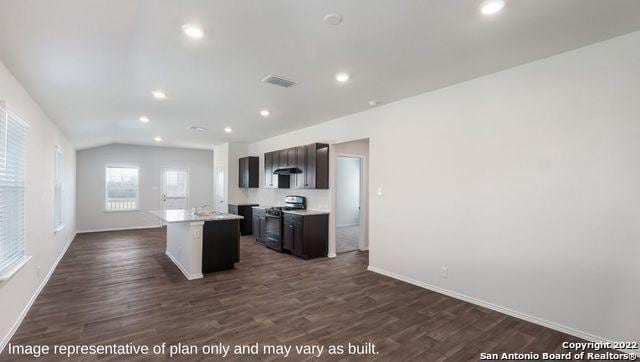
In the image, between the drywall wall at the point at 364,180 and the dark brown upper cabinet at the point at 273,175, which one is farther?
the dark brown upper cabinet at the point at 273,175

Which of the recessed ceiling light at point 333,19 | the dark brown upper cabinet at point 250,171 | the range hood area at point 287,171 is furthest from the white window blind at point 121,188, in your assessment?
the recessed ceiling light at point 333,19

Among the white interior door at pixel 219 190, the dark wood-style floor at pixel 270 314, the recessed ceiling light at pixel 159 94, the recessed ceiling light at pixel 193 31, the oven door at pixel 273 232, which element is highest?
the recessed ceiling light at pixel 193 31

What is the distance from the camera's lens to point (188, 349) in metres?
2.55

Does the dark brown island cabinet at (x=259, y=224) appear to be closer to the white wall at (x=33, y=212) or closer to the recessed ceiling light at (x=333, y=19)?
the white wall at (x=33, y=212)

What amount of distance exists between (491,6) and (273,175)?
5.91 metres

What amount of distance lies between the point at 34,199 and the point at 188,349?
2888 mm

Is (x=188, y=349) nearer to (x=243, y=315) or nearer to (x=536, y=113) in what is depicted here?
(x=243, y=315)

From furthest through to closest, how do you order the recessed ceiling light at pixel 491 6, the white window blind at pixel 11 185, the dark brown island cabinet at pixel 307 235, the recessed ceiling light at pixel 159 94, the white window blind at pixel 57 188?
the dark brown island cabinet at pixel 307 235 < the white window blind at pixel 57 188 < the recessed ceiling light at pixel 159 94 < the white window blind at pixel 11 185 < the recessed ceiling light at pixel 491 6

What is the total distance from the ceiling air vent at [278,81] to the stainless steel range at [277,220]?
323cm

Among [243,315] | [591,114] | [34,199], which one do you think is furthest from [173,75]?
[591,114]

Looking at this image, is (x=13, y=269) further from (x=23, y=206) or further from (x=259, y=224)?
(x=259, y=224)

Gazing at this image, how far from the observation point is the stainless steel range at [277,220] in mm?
6305

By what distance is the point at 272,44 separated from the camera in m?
2.65

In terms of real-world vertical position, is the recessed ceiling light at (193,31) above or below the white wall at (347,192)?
above
